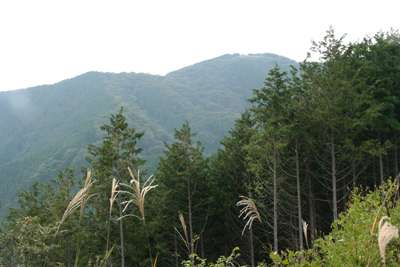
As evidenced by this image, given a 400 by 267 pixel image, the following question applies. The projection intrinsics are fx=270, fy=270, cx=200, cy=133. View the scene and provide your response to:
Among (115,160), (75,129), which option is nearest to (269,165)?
(115,160)

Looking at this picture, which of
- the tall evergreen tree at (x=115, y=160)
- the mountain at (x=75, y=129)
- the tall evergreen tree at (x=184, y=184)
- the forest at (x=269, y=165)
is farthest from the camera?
the mountain at (x=75, y=129)

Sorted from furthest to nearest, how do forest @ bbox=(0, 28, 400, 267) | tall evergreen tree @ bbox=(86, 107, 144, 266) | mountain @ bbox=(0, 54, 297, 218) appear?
mountain @ bbox=(0, 54, 297, 218) → tall evergreen tree @ bbox=(86, 107, 144, 266) → forest @ bbox=(0, 28, 400, 267)

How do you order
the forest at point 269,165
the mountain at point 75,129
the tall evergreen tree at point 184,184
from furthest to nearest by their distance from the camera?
the mountain at point 75,129 → the tall evergreen tree at point 184,184 → the forest at point 269,165

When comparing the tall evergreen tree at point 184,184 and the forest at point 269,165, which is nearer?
the forest at point 269,165

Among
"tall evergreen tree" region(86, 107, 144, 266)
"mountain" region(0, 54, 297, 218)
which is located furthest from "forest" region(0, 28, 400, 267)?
"mountain" region(0, 54, 297, 218)

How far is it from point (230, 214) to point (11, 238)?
14812 mm

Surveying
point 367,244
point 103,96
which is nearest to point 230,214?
point 367,244

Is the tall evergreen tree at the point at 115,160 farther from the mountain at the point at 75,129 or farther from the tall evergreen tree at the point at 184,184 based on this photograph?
the mountain at the point at 75,129

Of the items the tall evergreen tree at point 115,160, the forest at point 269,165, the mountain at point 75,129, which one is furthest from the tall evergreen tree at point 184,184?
the mountain at point 75,129

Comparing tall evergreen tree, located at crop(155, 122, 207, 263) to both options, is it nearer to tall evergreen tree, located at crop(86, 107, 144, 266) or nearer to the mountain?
tall evergreen tree, located at crop(86, 107, 144, 266)

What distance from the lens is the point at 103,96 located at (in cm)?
19712

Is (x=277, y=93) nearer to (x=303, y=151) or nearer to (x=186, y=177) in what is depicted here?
(x=303, y=151)

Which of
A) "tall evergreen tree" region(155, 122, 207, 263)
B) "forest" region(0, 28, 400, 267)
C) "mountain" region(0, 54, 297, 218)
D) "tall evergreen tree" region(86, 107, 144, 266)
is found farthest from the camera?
"mountain" region(0, 54, 297, 218)

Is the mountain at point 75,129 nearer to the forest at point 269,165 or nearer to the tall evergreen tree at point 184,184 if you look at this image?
the forest at point 269,165
